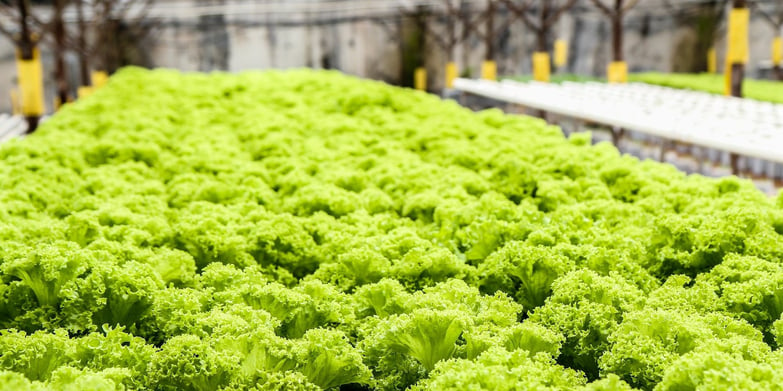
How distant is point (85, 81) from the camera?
19.3 meters

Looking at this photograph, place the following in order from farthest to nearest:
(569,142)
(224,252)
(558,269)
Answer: (569,142), (224,252), (558,269)

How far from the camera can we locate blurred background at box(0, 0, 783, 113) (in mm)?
29047

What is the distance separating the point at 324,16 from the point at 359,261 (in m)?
28.0

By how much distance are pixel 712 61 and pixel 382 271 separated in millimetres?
28414

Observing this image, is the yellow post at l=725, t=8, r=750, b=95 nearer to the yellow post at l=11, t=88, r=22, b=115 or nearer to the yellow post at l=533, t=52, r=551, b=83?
the yellow post at l=533, t=52, r=551, b=83

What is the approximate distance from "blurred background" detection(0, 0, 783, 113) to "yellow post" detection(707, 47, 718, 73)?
72 millimetres

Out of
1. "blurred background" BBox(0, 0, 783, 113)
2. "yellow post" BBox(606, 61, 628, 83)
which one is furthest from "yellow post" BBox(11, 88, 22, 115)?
"yellow post" BBox(606, 61, 628, 83)

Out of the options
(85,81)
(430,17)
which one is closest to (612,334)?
(85,81)

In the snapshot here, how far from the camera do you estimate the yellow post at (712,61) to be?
2883 centimetres

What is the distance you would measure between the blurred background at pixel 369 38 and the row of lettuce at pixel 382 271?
23290mm

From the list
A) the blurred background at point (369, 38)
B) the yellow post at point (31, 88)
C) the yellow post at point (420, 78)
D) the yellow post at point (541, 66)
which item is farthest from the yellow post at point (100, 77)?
the yellow post at point (541, 66)

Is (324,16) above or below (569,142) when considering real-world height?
above

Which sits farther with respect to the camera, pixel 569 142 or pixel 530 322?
pixel 569 142

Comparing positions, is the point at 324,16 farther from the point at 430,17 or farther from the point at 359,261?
the point at 359,261
